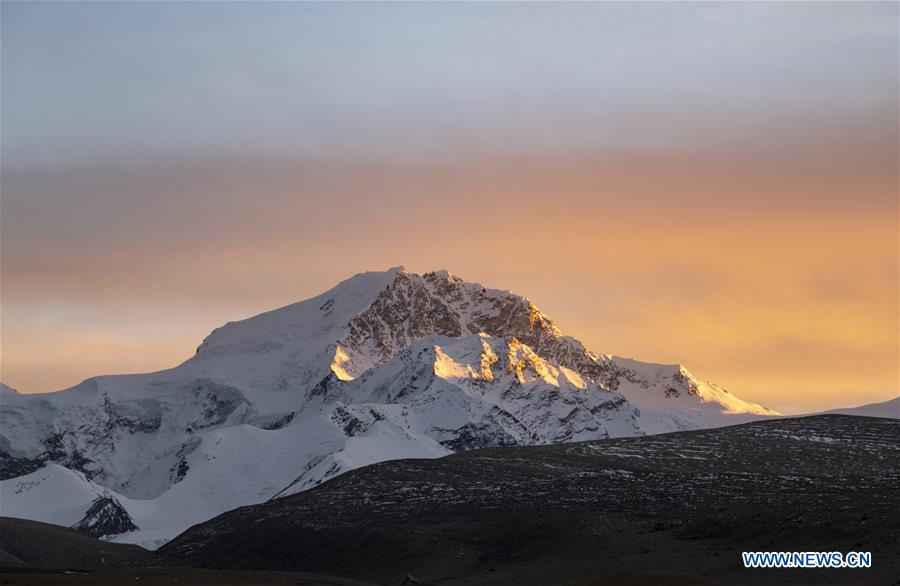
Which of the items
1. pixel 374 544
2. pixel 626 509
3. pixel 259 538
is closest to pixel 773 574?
pixel 626 509

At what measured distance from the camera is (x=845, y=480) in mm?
170375

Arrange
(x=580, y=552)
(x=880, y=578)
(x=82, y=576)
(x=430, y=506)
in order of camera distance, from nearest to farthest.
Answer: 1. (x=880, y=578)
2. (x=82, y=576)
3. (x=580, y=552)
4. (x=430, y=506)

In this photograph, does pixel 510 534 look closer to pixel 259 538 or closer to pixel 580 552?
pixel 580 552

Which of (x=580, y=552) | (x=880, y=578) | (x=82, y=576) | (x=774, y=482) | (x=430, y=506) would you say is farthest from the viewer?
(x=430, y=506)

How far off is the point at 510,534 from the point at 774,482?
3069 centimetres

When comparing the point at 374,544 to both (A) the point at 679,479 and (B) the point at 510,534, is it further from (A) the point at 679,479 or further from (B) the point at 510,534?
(A) the point at 679,479

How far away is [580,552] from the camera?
146 m

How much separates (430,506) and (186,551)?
29133 millimetres

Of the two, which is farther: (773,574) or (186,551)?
(186,551)

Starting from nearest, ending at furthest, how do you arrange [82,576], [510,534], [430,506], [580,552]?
[82,576], [580,552], [510,534], [430,506]

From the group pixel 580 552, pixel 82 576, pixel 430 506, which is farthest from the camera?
pixel 430 506

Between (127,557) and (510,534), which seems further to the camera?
(127,557)

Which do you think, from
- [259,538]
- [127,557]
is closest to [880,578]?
[259,538]

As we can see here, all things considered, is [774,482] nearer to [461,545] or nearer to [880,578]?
[461,545]
